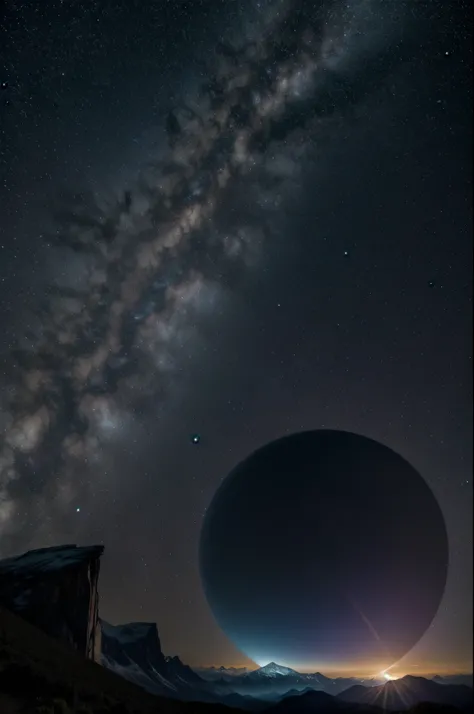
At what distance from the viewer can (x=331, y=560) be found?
27.2 m

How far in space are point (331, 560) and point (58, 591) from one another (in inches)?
861

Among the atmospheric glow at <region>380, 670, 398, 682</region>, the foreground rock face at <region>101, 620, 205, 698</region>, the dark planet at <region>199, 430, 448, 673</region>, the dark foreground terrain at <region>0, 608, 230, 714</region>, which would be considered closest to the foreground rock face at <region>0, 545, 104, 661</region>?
the dark foreground terrain at <region>0, 608, 230, 714</region>

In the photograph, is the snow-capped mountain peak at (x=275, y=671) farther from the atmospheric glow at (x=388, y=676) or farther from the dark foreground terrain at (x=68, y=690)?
the atmospheric glow at (x=388, y=676)

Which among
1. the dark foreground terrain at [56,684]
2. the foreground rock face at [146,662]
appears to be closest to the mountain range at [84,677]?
the dark foreground terrain at [56,684]

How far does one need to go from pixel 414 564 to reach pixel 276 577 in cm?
739

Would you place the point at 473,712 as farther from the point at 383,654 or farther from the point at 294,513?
the point at 294,513

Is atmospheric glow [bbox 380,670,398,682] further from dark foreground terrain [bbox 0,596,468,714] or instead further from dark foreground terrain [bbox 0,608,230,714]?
dark foreground terrain [bbox 0,608,230,714]

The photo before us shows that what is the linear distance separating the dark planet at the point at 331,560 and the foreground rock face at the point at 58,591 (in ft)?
44.3

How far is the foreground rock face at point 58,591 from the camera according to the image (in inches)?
1431

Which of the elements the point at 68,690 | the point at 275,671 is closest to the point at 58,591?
the point at 68,690

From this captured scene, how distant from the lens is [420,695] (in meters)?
33.3

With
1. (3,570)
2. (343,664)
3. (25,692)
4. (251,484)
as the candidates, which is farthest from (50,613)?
(343,664)

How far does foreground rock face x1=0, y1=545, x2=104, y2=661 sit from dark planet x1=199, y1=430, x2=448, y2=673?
44.3 ft

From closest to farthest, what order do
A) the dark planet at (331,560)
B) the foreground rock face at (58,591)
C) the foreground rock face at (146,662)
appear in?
1. the dark planet at (331,560)
2. the foreground rock face at (58,591)
3. the foreground rock face at (146,662)
